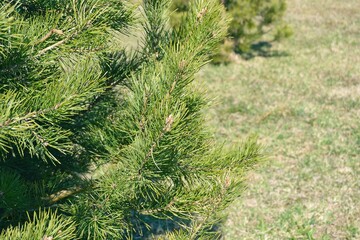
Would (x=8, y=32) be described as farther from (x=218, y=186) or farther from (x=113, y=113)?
(x=218, y=186)

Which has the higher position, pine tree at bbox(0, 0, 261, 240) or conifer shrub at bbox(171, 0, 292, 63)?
pine tree at bbox(0, 0, 261, 240)

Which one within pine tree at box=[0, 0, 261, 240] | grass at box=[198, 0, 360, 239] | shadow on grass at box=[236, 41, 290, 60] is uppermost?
pine tree at box=[0, 0, 261, 240]

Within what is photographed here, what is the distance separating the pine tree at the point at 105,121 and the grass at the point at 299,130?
1.52ft

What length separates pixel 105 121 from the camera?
3025 mm

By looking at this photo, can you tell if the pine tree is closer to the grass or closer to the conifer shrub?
the grass

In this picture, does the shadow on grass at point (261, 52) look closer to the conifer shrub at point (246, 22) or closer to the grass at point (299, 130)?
the grass at point (299, 130)

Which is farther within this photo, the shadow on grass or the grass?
the shadow on grass

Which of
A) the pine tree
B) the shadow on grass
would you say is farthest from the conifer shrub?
the pine tree

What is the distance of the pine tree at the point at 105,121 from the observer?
226 centimetres

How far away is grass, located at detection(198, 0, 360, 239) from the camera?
17.4 ft

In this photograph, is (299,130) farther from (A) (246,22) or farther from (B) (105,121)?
(B) (105,121)

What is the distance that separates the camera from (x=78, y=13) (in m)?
2.32

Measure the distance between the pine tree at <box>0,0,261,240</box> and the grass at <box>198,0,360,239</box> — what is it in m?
0.46

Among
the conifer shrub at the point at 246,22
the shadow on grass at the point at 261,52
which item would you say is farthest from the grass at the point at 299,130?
the conifer shrub at the point at 246,22
